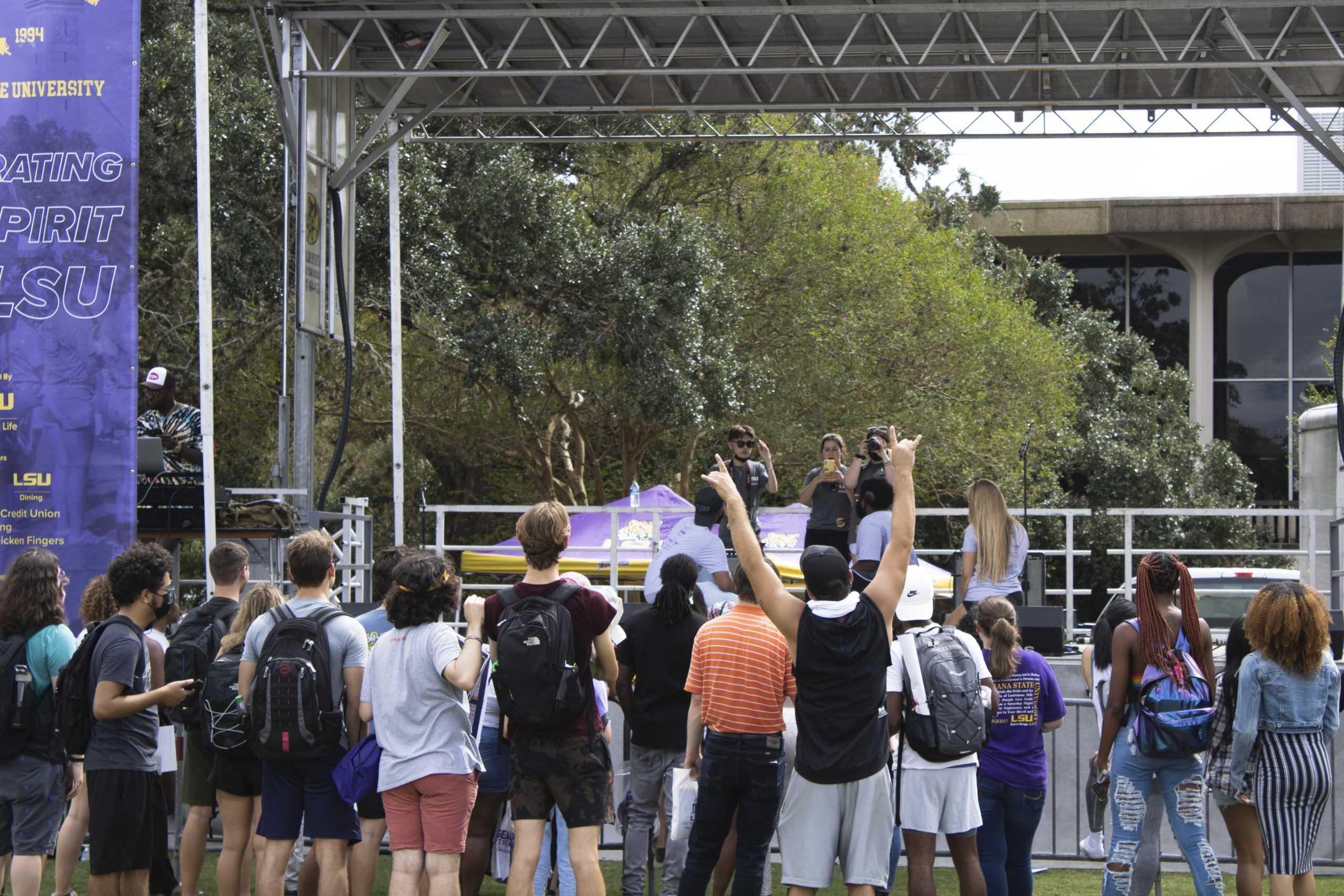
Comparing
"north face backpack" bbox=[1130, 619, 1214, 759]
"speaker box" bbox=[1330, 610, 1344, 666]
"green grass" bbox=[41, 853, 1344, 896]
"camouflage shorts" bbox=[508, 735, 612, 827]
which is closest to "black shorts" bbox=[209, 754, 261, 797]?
"camouflage shorts" bbox=[508, 735, 612, 827]

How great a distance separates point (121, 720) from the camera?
5.91 metres

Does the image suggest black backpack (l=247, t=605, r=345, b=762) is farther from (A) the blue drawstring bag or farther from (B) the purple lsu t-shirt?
(B) the purple lsu t-shirt

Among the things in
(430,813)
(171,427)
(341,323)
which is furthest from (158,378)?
(430,813)

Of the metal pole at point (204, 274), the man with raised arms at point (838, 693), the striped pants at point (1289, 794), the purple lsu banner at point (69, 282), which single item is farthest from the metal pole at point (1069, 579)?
the purple lsu banner at point (69, 282)

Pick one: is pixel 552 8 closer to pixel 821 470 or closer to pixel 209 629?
pixel 821 470

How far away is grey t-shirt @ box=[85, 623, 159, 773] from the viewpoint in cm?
578

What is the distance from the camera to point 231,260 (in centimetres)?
1753

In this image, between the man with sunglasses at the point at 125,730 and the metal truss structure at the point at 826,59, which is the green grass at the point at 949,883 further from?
the metal truss structure at the point at 826,59

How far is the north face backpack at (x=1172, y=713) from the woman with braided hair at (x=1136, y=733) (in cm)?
2

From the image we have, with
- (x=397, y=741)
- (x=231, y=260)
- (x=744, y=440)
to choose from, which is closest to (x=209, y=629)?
(x=397, y=741)

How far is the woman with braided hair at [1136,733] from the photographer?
6078 mm

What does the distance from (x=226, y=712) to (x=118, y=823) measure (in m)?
0.60

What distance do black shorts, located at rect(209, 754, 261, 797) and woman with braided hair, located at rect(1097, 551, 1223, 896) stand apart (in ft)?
11.9

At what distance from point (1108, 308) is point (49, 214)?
31770 millimetres
